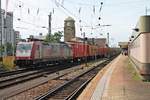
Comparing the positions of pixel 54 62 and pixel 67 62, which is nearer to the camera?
pixel 54 62

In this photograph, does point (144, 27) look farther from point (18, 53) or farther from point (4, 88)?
point (18, 53)

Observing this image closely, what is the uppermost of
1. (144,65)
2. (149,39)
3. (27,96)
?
(149,39)

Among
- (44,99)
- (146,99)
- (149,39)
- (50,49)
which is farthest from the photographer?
(50,49)

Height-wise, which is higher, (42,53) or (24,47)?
(24,47)

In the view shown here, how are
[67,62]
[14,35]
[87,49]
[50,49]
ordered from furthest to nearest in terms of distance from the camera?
[14,35] < [87,49] < [67,62] < [50,49]

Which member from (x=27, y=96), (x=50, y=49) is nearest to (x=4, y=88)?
(x=27, y=96)

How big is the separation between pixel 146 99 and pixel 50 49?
29.1m

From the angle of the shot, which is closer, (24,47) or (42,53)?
(24,47)

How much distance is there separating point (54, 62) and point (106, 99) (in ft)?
104

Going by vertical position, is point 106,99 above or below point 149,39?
below

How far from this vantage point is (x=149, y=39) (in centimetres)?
1917

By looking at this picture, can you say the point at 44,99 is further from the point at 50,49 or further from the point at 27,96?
the point at 50,49

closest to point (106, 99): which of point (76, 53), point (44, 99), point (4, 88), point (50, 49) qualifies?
point (44, 99)

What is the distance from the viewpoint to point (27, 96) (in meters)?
16.2
